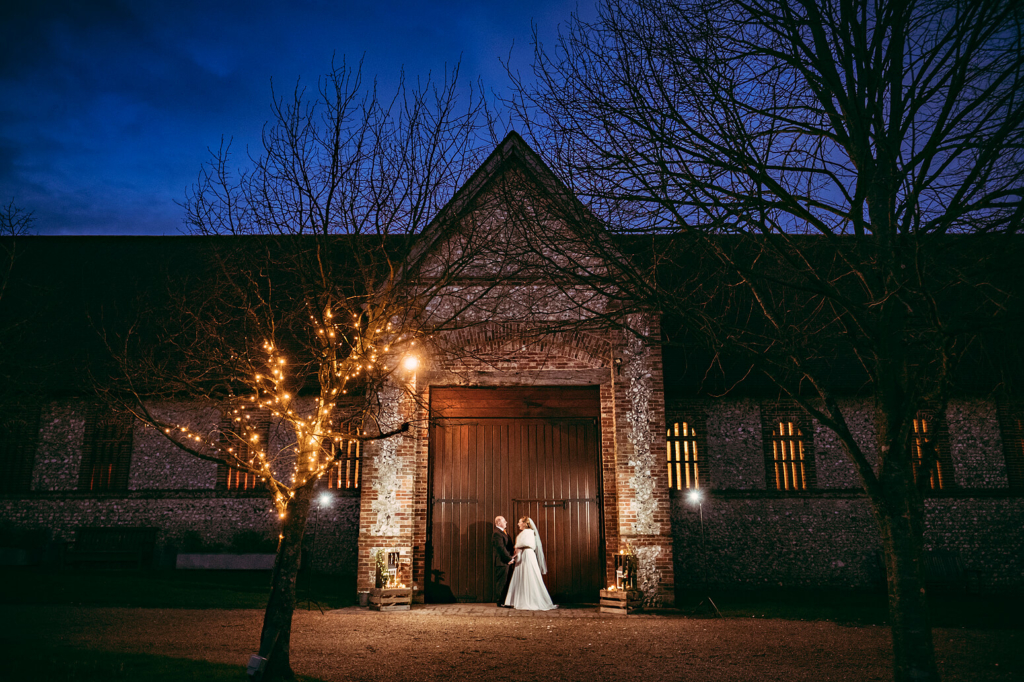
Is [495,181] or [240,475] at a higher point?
[495,181]

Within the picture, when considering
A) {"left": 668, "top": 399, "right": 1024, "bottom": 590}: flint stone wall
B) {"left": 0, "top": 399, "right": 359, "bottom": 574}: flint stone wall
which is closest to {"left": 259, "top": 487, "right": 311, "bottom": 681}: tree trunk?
{"left": 0, "top": 399, "right": 359, "bottom": 574}: flint stone wall

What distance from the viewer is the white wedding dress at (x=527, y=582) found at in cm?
1086

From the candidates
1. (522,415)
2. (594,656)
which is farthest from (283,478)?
(594,656)

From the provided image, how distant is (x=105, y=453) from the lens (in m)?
15.6

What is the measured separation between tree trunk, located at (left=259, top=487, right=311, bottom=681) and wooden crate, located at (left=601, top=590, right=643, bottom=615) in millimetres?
5938

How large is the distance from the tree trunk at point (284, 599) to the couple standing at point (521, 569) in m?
5.47

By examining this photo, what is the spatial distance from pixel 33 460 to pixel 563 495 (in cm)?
1365

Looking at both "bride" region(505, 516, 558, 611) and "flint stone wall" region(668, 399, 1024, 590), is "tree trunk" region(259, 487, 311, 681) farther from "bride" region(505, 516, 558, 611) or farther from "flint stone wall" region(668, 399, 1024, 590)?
"flint stone wall" region(668, 399, 1024, 590)

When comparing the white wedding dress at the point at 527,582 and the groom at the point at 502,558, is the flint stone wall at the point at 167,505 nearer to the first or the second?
the groom at the point at 502,558

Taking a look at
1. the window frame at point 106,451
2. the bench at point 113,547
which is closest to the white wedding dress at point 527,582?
the bench at point 113,547

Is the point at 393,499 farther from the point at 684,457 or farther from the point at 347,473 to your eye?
the point at 684,457

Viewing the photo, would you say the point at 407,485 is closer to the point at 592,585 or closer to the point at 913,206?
the point at 592,585

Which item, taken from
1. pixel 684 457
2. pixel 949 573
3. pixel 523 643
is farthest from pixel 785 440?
pixel 523 643

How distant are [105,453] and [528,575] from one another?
11687 millimetres
